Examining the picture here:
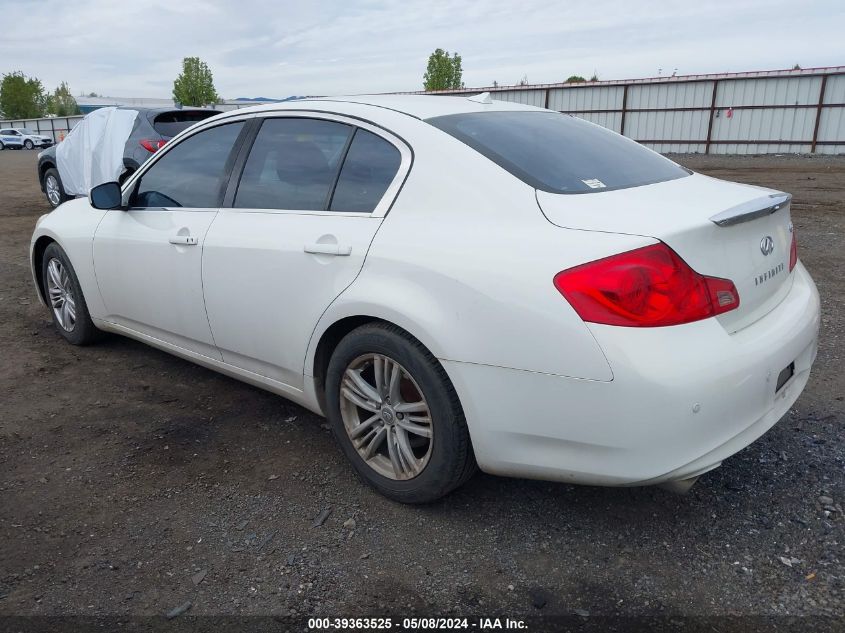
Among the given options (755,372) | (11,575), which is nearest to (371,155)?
(755,372)

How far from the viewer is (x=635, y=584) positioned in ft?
7.77

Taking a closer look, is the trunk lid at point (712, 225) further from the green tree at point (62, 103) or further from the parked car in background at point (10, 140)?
the green tree at point (62, 103)

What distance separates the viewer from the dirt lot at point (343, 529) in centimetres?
234

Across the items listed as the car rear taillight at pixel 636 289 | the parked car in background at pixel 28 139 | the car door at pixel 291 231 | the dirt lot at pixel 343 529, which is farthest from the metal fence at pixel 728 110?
the parked car in background at pixel 28 139

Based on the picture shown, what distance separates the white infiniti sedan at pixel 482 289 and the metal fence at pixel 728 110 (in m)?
23.0

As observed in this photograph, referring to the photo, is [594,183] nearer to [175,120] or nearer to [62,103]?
[175,120]

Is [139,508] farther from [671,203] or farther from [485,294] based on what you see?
[671,203]

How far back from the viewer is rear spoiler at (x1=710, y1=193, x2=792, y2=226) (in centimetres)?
236

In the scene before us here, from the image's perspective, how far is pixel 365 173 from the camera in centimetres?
294

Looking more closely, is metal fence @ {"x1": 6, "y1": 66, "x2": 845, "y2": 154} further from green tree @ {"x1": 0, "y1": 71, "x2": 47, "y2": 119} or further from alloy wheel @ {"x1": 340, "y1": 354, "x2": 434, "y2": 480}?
green tree @ {"x1": 0, "y1": 71, "x2": 47, "y2": 119}

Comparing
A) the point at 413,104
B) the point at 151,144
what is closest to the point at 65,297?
the point at 413,104

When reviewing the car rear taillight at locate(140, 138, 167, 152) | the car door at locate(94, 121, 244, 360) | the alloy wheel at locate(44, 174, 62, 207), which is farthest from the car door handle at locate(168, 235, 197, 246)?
the alloy wheel at locate(44, 174, 62, 207)

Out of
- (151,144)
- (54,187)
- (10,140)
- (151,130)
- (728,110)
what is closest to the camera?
(151,144)

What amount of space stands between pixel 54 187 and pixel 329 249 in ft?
37.5
